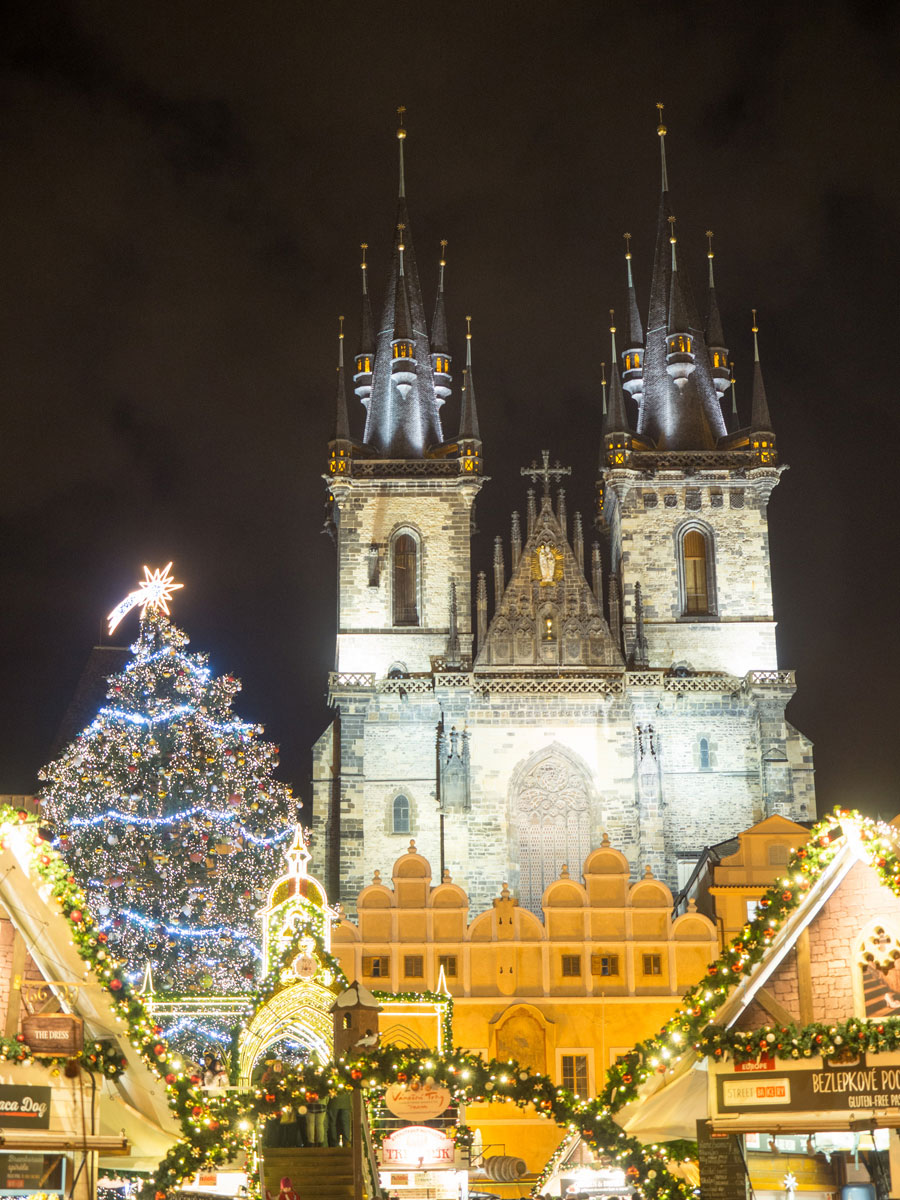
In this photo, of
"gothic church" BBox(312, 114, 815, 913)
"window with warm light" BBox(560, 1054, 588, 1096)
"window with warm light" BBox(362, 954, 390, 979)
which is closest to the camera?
"window with warm light" BBox(560, 1054, 588, 1096)

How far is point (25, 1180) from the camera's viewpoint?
42.0 ft

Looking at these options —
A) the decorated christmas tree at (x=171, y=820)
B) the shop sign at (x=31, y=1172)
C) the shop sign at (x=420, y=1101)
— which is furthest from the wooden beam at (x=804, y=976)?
the decorated christmas tree at (x=171, y=820)

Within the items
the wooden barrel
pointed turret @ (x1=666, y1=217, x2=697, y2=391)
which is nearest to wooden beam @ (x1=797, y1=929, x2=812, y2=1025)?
the wooden barrel

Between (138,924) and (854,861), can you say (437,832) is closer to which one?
(138,924)

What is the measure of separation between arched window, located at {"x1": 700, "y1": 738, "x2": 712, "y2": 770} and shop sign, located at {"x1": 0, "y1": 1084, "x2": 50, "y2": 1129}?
32.6m

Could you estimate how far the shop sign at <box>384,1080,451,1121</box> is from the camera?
15.7 metres

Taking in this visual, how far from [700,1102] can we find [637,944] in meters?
16.9

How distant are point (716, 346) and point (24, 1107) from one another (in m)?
42.4

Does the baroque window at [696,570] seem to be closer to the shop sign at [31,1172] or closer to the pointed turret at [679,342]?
the pointed turret at [679,342]

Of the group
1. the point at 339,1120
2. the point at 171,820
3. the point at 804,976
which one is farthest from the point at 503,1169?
the point at 804,976

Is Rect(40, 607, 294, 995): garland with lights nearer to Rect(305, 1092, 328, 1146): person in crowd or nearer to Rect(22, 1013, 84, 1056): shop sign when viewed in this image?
Rect(305, 1092, 328, 1146): person in crowd

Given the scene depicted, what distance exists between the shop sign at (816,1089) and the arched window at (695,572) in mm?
33928

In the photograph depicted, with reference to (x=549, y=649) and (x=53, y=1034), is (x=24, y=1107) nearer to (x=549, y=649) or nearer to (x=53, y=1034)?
(x=53, y=1034)

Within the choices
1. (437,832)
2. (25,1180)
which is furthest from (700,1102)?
(437,832)
